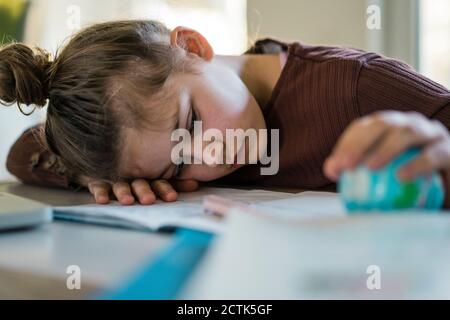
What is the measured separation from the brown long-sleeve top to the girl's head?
A: 0.05 m

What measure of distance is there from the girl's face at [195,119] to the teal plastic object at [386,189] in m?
0.39

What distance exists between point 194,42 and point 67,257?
53 centimetres

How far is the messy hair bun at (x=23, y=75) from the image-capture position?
0.77 metres

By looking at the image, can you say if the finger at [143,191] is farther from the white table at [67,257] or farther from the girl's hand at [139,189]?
the white table at [67,257]

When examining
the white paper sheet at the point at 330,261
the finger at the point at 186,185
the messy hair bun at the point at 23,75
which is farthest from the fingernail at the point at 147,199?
the white paper sheet at the point at 330,261

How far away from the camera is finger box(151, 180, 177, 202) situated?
2.20 feet

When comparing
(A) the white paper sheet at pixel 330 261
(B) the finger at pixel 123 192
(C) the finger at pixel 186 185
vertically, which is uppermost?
(A) the white paper sheet at pixel 330 261

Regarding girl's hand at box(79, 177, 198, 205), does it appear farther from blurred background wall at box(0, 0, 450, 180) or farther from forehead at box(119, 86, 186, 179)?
blurred background wall at box(0, 0, 450, 180)

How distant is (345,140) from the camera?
34 cm

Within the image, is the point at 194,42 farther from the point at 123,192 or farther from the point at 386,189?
the point at 386,189

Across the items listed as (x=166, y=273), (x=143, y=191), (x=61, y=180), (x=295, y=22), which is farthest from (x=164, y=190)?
(x=295, y=22)

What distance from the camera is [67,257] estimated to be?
388 millimetres

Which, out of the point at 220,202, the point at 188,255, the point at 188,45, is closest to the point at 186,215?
the point at 220,202

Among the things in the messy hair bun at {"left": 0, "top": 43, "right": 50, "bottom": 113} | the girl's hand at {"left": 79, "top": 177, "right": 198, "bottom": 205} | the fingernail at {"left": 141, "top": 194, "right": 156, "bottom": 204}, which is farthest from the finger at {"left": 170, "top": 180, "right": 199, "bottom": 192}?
the messy hair bun at {"left": 0, "top": 43, "right": 50, "bottom": 113}
